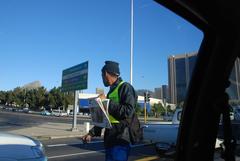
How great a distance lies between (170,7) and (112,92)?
2.69m

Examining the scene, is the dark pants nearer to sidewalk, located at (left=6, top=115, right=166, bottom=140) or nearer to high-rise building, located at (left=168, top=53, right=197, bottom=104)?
high-rise building, located at (left=168, top=53, right=197, bottom=104)

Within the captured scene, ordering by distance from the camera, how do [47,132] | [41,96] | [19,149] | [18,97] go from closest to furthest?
[19,149], [47,132], [41,96], [18,97]

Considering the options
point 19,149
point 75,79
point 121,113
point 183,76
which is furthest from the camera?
point 75,79

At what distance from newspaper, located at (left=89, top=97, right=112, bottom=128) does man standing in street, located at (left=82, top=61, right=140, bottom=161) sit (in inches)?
2.0

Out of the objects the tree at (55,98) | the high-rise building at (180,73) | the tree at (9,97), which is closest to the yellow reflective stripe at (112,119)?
the high-rise building at (180,73)

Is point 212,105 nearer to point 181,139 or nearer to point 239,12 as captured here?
point 181,139

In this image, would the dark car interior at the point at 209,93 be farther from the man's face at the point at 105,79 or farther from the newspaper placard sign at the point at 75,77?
the newspaper placard sign at the point at 75,77

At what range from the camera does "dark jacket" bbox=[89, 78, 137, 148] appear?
4.52m

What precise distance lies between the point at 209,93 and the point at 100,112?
263cm

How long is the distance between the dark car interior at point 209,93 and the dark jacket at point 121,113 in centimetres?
212

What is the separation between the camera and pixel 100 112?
485 centimetres

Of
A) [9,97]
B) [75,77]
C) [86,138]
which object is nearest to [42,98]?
[9,97]

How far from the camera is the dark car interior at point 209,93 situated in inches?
88.5

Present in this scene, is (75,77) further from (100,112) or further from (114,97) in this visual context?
(114,97)
